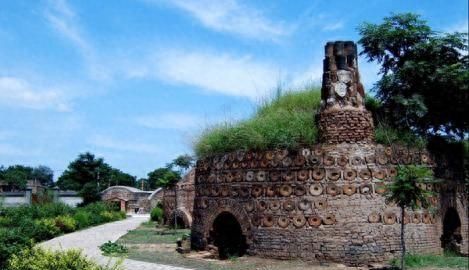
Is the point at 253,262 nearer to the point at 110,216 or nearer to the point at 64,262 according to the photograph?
the point at 64,262

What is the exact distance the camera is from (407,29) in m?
13.9

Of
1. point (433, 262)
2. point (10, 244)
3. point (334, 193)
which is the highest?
point (334, 193)

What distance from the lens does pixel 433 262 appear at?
1111 cm

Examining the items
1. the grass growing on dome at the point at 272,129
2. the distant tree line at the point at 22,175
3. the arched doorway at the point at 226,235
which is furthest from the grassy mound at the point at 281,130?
the distant tree line at the point at 22,175

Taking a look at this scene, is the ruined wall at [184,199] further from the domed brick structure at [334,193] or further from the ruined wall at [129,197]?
the ruined wall at [129,197]

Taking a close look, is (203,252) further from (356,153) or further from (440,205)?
(440,205)

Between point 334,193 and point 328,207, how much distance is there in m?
0.35

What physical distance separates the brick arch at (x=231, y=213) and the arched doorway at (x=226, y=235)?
130mm

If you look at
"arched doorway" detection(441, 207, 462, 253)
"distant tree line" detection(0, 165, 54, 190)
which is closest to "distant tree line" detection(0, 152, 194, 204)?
"distant tree line" detection(0, 165, 54, 190)

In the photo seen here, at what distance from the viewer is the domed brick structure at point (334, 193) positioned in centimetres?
1158

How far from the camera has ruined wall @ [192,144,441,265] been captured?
11547 mm

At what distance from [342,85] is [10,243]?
7980 mm

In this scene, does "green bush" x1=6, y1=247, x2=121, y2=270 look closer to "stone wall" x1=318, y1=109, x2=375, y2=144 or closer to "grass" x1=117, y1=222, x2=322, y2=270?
"grass" x1=117, y1=222, x2=322, y2=270

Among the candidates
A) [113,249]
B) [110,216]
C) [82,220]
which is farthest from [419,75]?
[110,216]
